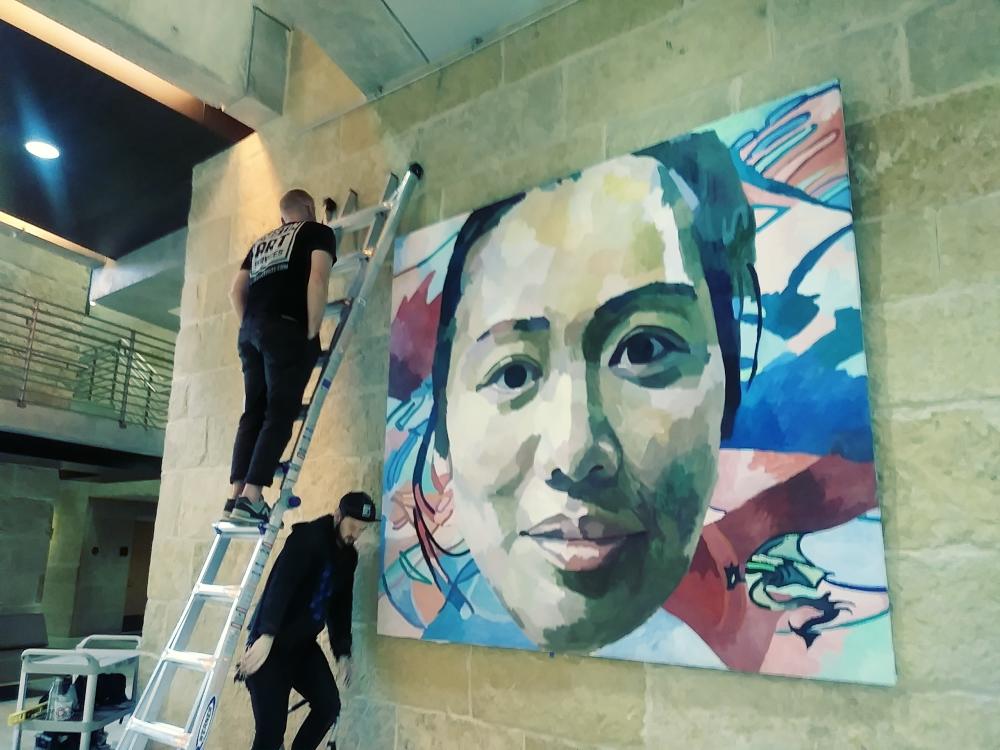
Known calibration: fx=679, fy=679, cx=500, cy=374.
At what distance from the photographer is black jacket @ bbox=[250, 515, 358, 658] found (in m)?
1.98

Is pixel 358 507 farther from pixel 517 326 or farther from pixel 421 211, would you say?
pixel 421 211

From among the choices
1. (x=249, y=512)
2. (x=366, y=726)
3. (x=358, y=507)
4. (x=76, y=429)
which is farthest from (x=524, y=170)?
(x=76, y=429)

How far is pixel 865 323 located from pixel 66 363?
7.22 metres

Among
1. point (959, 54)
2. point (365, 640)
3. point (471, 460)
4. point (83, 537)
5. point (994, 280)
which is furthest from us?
point (83, 537)

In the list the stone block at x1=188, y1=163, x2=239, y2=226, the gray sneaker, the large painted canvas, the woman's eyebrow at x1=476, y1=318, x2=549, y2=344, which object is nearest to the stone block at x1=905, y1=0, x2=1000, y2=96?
the large painted canvas

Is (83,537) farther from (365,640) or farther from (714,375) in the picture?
(714,375)

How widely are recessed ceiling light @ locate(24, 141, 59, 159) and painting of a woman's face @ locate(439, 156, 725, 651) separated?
3106mm

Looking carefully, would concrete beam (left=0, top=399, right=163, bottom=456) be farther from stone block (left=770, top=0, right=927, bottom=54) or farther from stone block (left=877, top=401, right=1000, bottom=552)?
stone block (left=877, top=401, right=1000, bottom=552)

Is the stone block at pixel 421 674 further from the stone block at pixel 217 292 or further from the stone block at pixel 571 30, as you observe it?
the stone block at pixel 571 30

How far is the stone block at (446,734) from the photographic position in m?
1.88

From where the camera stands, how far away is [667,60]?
6.59 ft

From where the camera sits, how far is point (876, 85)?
1656mm

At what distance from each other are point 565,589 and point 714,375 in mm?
694

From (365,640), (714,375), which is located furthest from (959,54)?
(365,640)
